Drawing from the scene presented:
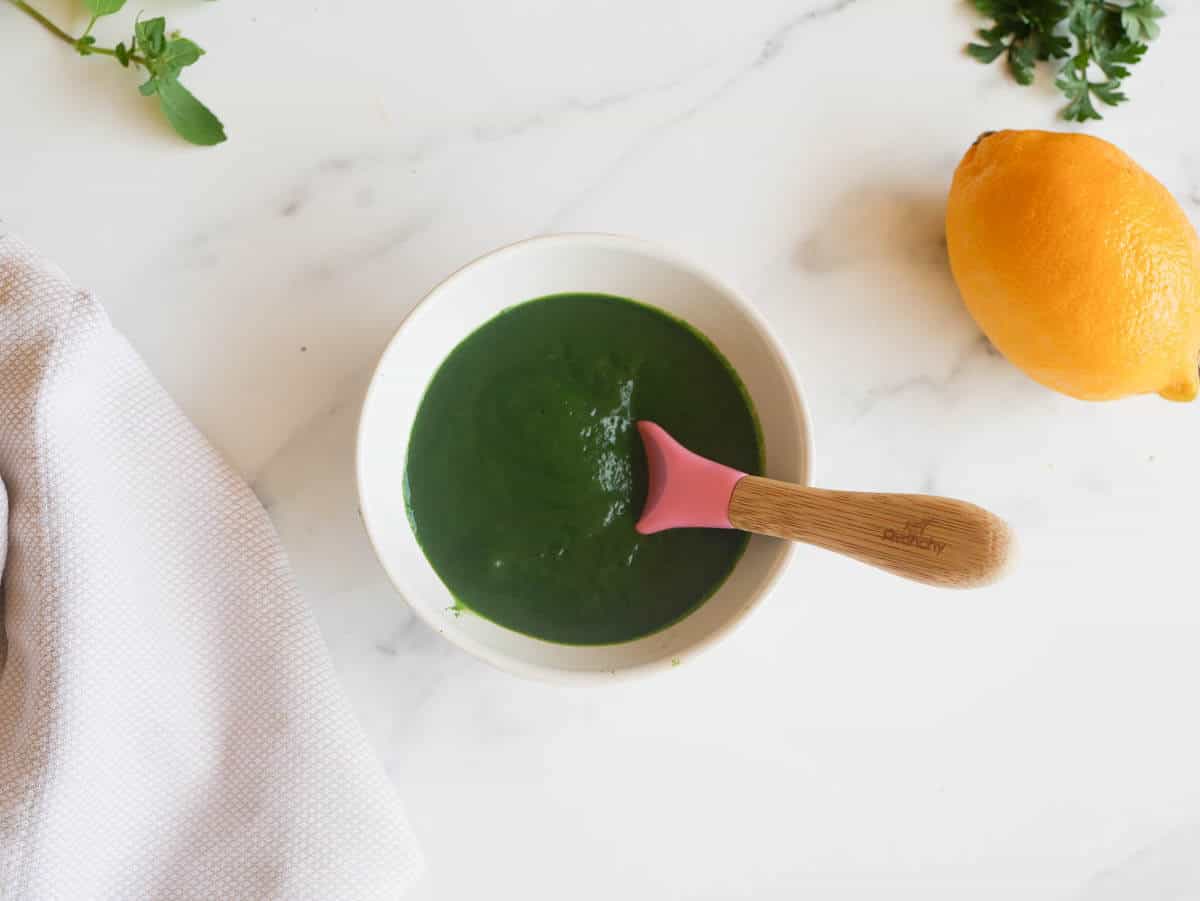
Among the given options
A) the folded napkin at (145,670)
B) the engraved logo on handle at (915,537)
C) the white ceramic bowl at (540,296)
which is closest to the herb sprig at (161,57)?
the folded napkin at (145,670)

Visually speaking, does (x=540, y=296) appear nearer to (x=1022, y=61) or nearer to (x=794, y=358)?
(x=794, y=358)

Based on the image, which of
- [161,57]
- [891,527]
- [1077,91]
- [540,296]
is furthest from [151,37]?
[1077,91]

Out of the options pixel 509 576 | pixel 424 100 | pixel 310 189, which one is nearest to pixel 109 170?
pixel 310 189

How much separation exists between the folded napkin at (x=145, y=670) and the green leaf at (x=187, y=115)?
0.64 feet

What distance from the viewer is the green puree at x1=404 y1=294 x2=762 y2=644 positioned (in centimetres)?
95

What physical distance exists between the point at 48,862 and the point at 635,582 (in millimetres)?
Answer: 569

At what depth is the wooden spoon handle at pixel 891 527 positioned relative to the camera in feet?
2.46

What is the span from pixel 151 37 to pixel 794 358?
27.9 inches

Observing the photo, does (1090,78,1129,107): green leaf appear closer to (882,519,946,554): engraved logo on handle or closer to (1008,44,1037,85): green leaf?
(1008,44,1037,85): green leaf

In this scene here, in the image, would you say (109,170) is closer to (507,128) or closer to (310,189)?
(310,189)

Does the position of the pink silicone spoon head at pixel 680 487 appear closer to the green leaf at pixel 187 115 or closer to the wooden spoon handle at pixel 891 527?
the wooden spoon handle at pixel 891 527

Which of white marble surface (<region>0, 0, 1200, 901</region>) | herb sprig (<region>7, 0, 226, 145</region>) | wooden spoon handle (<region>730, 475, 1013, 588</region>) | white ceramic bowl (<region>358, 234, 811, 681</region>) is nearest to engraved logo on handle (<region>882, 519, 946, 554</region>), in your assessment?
wooden spoon handle (<region>730, 475, 1013, 588</region>)

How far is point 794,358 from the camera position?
1073 millimetres

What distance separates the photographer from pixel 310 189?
1061mm
